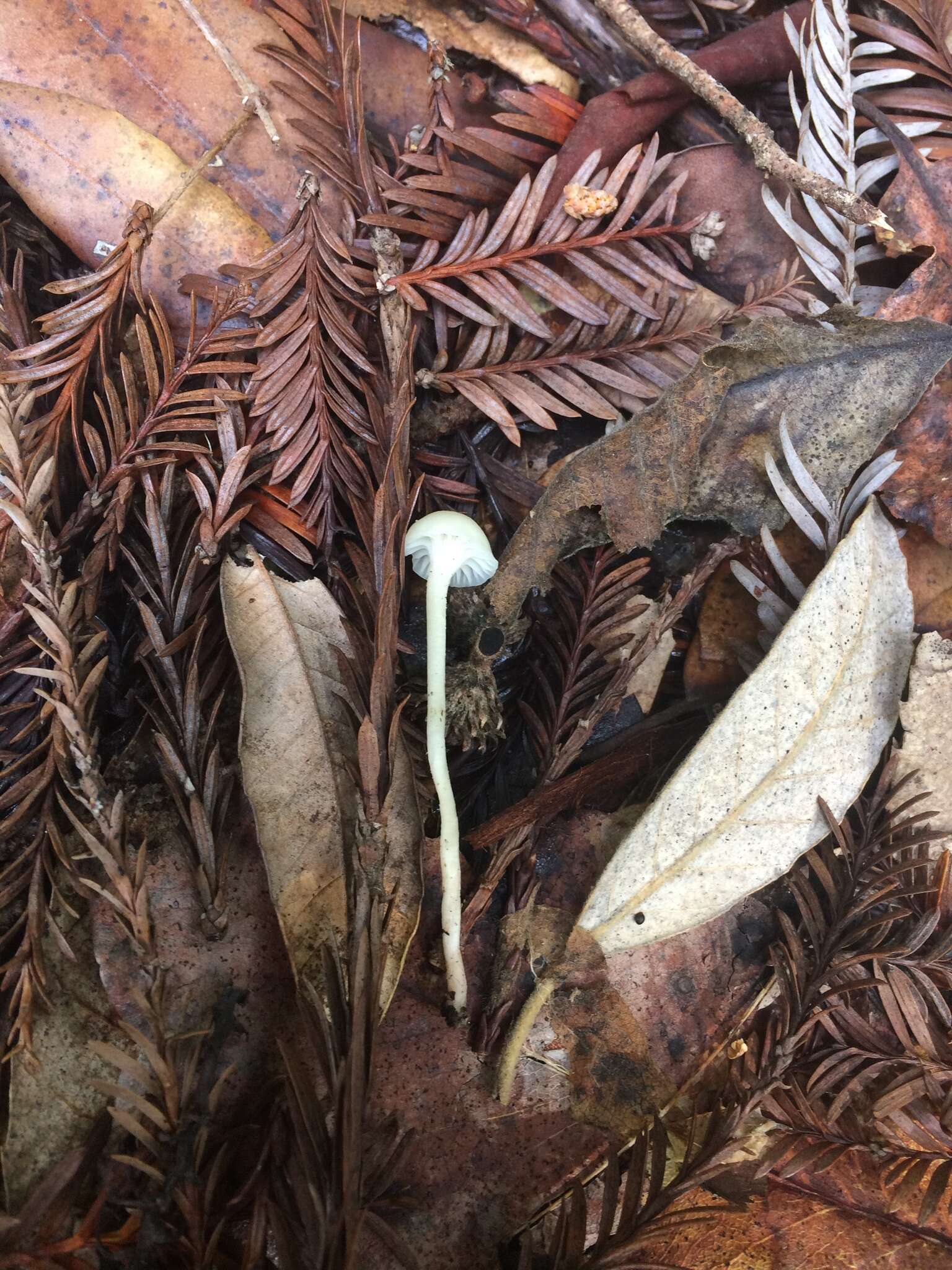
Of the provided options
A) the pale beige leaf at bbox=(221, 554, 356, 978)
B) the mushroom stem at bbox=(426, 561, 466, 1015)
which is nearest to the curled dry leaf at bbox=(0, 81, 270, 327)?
the pale beige leaf at bbox=(221, 554, 356, 978)

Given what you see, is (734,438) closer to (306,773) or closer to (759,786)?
(759,786)

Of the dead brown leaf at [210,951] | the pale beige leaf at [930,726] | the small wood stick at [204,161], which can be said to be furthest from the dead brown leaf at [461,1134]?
the small wood stick at [204,161]

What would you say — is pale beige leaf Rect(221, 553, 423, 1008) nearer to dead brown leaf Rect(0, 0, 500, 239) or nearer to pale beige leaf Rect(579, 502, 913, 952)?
pale beige leaf Rect(579, 502, 913, 952)

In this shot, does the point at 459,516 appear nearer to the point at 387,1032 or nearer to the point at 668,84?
the point at 387,1032

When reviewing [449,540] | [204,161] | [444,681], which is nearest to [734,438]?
[449,540]

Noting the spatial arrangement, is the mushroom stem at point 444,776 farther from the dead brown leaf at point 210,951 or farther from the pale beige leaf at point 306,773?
the dead brown leaf at point 210,951

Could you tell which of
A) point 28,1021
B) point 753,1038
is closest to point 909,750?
point 753,1038
